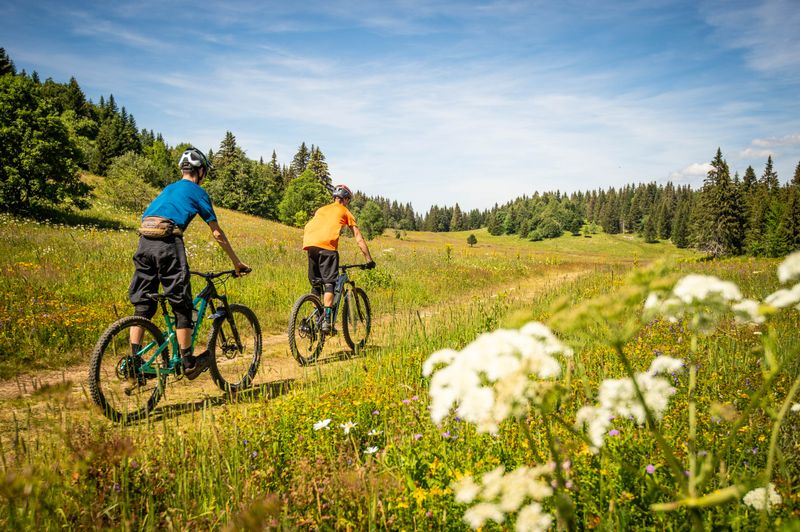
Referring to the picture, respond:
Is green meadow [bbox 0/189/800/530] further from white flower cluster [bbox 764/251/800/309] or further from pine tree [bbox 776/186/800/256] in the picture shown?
pine tree [bbox 776/186/800/256]

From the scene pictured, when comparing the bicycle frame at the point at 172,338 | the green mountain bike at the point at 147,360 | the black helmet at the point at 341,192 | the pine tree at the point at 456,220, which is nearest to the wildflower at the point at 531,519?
the green mountain bike at the point at 147,360

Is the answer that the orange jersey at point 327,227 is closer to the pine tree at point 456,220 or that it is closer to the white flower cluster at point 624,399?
the white flower cluster at point 624,399

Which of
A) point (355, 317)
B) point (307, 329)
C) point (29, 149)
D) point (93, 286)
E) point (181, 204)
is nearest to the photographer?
point (181, 204)

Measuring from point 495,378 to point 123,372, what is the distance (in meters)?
5.04

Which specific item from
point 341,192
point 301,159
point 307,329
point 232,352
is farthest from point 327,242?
point 301,159

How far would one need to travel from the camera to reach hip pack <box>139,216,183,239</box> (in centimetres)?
499

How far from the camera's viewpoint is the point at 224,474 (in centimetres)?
323

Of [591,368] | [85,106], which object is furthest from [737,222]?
[85,106]

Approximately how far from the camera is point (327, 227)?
773 cm

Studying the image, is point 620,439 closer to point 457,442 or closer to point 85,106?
point 457,442

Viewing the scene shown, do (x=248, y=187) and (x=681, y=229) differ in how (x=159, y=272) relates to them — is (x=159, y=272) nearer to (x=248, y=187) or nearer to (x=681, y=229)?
(x=248, y=187)

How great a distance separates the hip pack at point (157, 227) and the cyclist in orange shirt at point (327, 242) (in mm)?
2837

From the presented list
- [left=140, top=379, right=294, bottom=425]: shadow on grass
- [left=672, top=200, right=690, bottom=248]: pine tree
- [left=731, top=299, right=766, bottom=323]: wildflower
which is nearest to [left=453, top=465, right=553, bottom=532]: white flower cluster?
[left=731, top=299, right=766, bottom=323]: wildflower

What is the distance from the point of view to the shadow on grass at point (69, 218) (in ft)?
72.2
